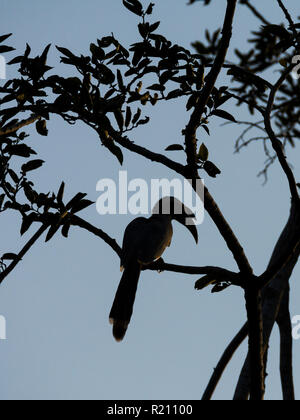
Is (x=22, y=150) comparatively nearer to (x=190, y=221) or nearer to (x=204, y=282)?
(x=204, y=282)

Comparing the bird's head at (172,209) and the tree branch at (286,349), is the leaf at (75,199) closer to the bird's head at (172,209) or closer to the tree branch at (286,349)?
the bird's head at (172,209)

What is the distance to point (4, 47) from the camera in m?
4.39

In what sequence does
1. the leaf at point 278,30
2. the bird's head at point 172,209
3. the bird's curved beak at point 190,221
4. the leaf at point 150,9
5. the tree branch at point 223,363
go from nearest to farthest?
the leaf at point 150,9 → the leaf at point 278,30 → the tree branch at point 223,363 → the bird's curved beak at point 190,221 → the bird's head at point 172,209

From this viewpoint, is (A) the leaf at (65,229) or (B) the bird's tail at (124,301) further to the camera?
(B) the bird's tail at (124,301)

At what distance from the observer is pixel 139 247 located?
20.3ft

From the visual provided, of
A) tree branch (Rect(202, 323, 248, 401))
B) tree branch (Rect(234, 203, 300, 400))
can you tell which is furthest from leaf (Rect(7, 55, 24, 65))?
tree branch (Rect(202, 323, 248, 401))

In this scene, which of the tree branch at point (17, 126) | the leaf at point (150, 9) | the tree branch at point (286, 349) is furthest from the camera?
the tree branch at point (286, 349)

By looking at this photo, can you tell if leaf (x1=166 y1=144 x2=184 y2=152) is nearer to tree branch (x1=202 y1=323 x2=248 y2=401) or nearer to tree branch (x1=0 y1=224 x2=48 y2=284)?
tree branch (x1=0 y1=224 x2=48 y2=284)

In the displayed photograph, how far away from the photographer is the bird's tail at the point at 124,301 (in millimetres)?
5777

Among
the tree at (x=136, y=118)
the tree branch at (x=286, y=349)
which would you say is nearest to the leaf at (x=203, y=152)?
the tree at (x=136, y=118)

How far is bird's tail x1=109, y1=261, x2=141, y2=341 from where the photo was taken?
5.78m
